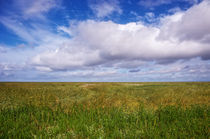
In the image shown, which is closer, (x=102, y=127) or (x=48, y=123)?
(x=102, y=127)

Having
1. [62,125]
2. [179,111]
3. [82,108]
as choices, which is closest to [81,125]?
[62,125]

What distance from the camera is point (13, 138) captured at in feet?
18.3

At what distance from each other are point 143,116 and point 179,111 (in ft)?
9.45

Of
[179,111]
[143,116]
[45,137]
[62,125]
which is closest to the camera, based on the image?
[45,137]

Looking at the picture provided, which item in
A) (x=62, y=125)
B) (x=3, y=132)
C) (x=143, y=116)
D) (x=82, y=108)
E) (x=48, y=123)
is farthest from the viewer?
(x=82, y=108)

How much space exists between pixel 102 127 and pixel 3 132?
5030mm

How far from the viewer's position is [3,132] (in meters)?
6.43

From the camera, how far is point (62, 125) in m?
6.98

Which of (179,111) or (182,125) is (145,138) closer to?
(182,125)

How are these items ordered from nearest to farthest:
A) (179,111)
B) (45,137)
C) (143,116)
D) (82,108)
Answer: (45,137) < (143,116) < (179,111) < (82,108)

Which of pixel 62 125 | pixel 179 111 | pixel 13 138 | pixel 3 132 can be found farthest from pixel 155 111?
pixel 3 132

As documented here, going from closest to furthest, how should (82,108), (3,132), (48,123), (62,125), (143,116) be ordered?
(3,132) < (62,125) < (48,123) < (143,116) < (82,108)

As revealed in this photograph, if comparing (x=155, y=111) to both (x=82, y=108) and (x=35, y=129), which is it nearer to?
(x=82, y=108)

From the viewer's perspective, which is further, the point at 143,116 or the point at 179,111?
the point at 179,111
